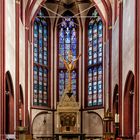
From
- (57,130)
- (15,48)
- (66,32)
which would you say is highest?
(66,32)

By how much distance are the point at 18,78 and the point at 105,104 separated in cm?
1121

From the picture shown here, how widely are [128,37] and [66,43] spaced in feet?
61.2

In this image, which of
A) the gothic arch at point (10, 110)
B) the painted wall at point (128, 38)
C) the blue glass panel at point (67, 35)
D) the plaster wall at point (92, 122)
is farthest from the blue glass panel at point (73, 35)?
the gothic arch at point (10, 110)

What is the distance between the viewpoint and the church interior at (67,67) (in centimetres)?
3067

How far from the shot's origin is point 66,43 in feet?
144

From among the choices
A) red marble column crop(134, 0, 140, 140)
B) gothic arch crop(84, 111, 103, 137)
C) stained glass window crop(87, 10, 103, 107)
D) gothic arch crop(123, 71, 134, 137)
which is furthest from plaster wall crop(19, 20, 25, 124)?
red marble column crop(134, 0, 140, 140)

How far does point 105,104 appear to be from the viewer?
38469mm

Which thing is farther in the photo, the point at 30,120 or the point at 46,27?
the point at 46,27

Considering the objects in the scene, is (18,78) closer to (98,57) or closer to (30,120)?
(30,120)

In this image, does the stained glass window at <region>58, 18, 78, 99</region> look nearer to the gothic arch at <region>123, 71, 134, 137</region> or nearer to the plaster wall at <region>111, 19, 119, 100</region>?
the plaster wall at <region>111, 19, 119, 100</region>

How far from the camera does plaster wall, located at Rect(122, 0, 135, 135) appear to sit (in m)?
24.1

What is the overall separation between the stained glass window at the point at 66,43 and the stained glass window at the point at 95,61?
1.68 metres

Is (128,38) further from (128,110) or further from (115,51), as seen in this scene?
(115,51)

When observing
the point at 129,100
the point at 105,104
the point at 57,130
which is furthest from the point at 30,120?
the point at 129,100
